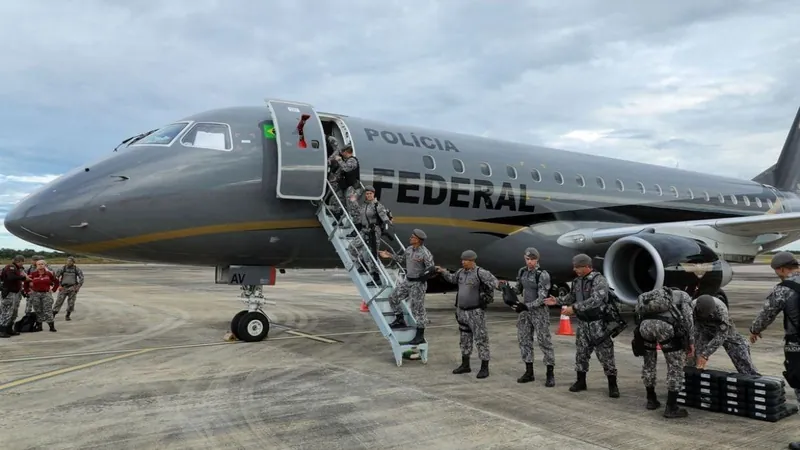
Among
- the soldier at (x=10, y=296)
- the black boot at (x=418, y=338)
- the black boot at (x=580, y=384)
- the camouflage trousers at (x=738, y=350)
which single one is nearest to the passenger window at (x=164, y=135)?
the soldier at (x=10, y=296)

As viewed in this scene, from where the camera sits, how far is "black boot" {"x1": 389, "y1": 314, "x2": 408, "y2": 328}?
8.34m

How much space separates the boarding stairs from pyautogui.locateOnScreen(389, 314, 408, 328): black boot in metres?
0.06

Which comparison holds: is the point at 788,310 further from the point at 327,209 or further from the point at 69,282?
the point at 69,282

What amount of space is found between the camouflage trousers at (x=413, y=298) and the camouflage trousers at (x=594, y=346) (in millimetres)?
2346

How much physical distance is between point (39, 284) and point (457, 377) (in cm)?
940

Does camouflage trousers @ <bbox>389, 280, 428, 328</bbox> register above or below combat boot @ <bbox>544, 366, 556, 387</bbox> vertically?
above

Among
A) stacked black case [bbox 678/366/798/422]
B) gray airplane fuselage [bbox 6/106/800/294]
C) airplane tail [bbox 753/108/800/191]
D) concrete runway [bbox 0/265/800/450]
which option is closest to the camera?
concrete runway [bbox 0/265/800/450]

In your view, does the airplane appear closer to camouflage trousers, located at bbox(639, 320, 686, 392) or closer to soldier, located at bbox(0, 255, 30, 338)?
camouflage trousers, located at bbox(639, 320, 686, 392)

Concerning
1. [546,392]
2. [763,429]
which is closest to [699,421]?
[763,429]

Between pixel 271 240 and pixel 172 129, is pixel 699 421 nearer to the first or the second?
pixel 271 240

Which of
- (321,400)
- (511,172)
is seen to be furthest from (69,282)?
(321,400)

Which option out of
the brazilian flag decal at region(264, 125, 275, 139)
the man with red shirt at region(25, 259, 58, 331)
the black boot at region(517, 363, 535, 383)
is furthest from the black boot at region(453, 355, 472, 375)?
the man with red shirt at region(25, 259, 58, 331)

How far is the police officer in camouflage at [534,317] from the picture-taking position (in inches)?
268

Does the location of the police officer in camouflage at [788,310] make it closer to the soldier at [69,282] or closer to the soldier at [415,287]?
the soldier at [415,287]
